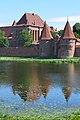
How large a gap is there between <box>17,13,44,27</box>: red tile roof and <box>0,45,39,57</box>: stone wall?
43.1 ft

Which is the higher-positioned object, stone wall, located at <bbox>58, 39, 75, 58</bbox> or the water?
the water

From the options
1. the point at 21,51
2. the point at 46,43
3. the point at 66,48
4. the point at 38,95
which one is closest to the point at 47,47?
the point at 46,43

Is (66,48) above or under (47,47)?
above

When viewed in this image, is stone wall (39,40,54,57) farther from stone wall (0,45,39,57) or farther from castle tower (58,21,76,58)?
castle tower (58,21,76,58)

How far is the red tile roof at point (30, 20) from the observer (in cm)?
9681

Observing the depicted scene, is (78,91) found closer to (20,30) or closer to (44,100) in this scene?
(44,100)

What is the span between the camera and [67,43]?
245 feet

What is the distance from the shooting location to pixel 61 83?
3172 centimetres

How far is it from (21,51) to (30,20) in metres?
15.8

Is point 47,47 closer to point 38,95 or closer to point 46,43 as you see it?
point 46,43

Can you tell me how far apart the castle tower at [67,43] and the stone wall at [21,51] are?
26.5 feet

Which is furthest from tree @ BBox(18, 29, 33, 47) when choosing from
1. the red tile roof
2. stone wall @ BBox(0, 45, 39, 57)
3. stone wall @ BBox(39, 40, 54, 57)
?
stone wall @ BBox(39, 40, 54, 57)

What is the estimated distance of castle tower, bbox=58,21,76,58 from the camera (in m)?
74.0

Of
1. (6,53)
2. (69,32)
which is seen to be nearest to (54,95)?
(69,32)
